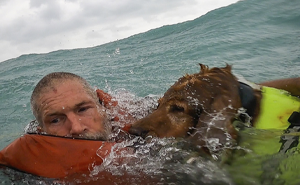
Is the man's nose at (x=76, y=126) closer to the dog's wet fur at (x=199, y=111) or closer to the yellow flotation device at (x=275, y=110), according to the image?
the dog's wet fur at (x=199, y=111)

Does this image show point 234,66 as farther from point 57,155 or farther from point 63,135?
point 57,155

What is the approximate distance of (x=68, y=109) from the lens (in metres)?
3.50

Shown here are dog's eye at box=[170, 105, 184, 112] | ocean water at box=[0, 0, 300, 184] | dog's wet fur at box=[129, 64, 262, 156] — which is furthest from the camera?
dog's eye at box=[170, 105, 184, 112]

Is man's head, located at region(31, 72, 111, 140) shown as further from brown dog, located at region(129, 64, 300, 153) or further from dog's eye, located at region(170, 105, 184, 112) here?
dog's eye, located at region(170, 105, 184, 112)

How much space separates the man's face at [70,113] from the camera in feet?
11.3

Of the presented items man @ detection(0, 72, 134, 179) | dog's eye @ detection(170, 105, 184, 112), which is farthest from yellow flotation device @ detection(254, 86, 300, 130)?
man @ detection(0, 72, 134, 179)

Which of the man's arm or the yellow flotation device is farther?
the man's arm

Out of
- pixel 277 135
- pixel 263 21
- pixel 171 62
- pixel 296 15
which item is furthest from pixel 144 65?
pixel 277 135

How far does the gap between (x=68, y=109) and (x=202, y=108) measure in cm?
159

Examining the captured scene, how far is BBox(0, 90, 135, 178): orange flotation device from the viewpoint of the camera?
9.93ft

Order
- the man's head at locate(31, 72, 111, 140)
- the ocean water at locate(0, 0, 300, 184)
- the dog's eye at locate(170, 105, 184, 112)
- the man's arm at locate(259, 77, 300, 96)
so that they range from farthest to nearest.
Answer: the man's head at locate(31, 72, 111, 140) < the man's arm at locate(259, 77, 300, 96) < the dog's eye at locate(170, 105, 184, 112) < the ocean water at locate(0, 0, 300, 184)

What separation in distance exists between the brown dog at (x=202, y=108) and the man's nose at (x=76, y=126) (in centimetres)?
77

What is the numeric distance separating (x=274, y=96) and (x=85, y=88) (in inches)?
86.9

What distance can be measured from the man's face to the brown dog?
0.80 m
